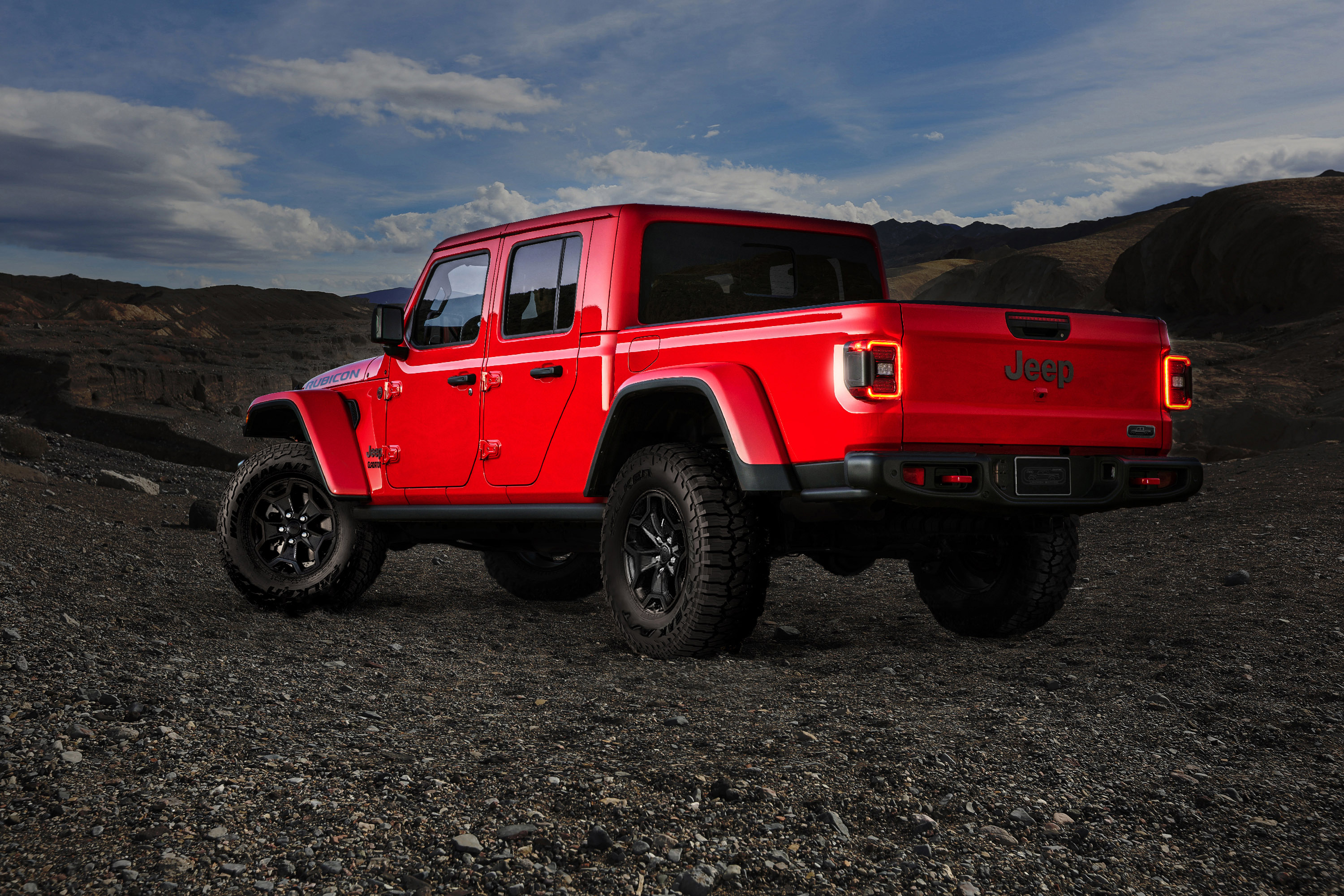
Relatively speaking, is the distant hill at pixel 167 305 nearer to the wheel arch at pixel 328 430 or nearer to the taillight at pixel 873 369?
the wheel arch at pixel 328 430

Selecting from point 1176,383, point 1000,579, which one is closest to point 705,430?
point 1000,579

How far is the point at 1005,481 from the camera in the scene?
438 centimetres

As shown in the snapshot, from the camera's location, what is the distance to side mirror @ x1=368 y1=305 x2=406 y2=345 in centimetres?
627

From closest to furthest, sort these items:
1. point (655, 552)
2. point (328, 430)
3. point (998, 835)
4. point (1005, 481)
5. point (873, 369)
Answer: point (998, 835) → point (873, 369) → point (1005, 481) → point (655, 552) → point (328, 430)

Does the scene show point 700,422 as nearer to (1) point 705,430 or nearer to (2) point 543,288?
(1) point 705,430

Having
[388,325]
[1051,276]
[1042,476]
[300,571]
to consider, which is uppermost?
[1051,276]

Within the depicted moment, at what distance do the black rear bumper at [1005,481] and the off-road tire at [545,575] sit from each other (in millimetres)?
3409

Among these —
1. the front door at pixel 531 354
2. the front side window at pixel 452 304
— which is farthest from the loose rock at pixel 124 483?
the front door at pixel 531 354

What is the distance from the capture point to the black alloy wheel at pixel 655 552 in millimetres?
4953

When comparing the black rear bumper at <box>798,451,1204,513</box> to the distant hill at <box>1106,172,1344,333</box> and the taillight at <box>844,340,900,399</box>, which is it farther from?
the distant hill at <box>1106,172,1344,333</box>

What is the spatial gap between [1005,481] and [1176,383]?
1261 mm

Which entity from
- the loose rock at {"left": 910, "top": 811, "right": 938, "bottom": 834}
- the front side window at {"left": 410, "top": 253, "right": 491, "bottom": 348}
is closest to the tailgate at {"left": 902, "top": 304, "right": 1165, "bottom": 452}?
the loose rock at {"left": 910, "top": 811, "right": 938, "bottom": 834}

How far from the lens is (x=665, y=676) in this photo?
4668mm

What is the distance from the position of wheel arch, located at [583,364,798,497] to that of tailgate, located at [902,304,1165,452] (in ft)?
1.94
